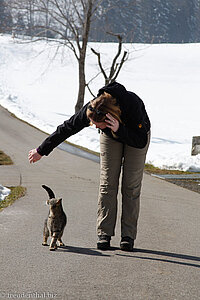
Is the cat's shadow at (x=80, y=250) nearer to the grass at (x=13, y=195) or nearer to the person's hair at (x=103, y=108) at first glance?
the person's hair at (x=103, y=108)

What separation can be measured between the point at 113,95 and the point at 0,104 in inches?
1093

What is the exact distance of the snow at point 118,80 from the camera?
31.3 meters

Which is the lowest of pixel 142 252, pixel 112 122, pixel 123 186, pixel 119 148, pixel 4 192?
pixel 4 192

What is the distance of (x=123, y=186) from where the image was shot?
496 centimetres

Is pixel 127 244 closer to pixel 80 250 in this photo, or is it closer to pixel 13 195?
pixel 80 250

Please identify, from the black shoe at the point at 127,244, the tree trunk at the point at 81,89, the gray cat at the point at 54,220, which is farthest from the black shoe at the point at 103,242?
the tree trunk at the point at 81,89

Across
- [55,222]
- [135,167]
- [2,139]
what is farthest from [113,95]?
[2,139]

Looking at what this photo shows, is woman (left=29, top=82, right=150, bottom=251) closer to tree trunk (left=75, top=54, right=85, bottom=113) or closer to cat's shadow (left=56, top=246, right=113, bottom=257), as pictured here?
cat's shadow (left=56, top=246, right=113, bottom=257)

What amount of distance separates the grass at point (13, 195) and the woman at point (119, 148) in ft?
8.23

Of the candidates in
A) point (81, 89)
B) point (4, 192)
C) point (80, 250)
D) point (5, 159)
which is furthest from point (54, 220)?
point (81, 89)

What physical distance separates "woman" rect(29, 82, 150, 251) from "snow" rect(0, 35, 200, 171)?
1496 centimetres

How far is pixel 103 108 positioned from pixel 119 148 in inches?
23.2

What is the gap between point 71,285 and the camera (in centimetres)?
380

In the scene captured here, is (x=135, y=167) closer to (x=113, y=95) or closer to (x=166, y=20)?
(x=113, y=95)
